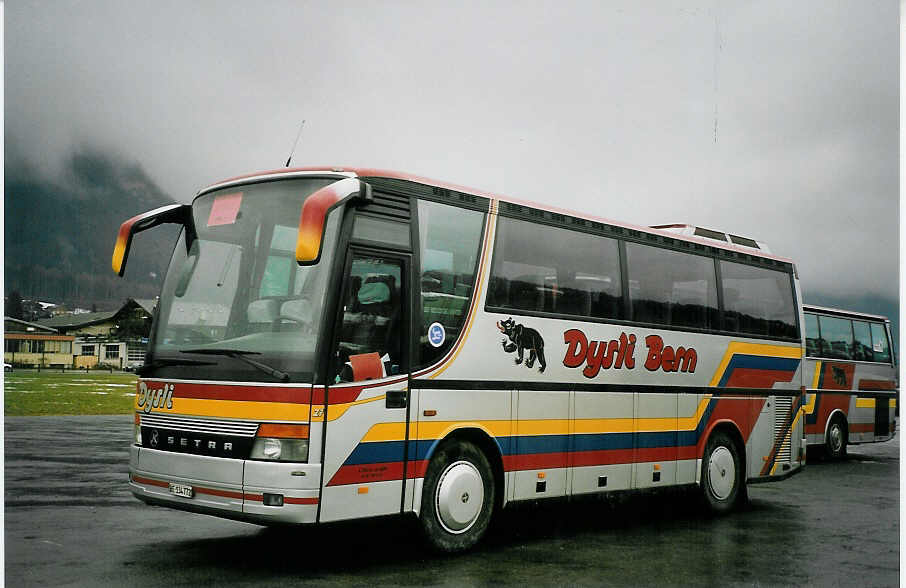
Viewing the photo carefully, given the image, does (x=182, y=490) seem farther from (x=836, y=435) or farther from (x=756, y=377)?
(x=836, y=435)

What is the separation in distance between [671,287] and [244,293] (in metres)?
5.37

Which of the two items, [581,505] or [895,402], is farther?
[895,402]

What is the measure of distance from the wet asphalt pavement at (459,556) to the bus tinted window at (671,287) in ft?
7.56

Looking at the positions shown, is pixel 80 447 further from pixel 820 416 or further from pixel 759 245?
pixel 820 416

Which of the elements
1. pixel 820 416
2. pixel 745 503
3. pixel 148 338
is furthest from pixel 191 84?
pixel 820 416

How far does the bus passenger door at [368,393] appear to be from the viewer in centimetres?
696

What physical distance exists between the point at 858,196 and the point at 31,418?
1641 cm

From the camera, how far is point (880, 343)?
20.8 metres

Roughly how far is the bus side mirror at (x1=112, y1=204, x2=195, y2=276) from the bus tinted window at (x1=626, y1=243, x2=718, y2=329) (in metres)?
4.65

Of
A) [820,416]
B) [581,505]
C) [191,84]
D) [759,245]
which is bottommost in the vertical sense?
[581,505]

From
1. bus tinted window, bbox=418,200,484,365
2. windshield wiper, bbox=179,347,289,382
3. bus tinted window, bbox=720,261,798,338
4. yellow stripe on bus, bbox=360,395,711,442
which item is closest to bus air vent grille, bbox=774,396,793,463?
bus tinted window, bbox=720,261,798,338

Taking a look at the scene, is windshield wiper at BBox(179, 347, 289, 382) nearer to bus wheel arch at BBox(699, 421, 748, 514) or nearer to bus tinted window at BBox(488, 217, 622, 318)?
bus tinted window at BBox(488, 217, 622, 318)

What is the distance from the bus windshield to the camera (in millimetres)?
6930

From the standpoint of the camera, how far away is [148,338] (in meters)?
7.80
